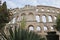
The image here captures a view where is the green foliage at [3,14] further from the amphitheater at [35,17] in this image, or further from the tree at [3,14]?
the amphitheater at [35,17]

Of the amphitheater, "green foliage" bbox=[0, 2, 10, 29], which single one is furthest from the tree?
the amphitheater

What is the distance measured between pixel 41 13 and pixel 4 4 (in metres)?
33.4

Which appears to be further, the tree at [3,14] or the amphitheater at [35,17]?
the amphitheater at [35,17]

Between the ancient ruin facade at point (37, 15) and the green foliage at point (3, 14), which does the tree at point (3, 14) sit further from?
the ancient ruin facade at point (37, 15)

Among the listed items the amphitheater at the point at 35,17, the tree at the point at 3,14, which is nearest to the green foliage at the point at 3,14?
the tree at the point at 3,14

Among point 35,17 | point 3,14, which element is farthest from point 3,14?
point 35,17

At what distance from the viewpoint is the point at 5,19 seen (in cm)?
1866

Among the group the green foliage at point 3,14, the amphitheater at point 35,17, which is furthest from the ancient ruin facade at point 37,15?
the green foliage at point 3,14

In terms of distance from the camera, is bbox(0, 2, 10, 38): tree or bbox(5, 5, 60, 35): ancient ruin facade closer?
bbox(0, 2, 10, 38): tree

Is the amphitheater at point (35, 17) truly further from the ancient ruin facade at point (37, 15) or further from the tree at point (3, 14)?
the tree at point (3, 14)

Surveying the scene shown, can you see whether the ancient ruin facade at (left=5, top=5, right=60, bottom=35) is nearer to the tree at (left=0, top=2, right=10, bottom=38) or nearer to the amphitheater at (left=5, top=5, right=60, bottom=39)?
the amphitheater at (left=5, top=5, right=60, bottom=39)

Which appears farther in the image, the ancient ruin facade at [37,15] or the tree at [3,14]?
the ancient ruin facade at [37,15]

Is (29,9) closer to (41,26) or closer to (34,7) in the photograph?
(34,7)

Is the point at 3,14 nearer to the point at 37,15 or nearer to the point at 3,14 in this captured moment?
the point at 3,14
